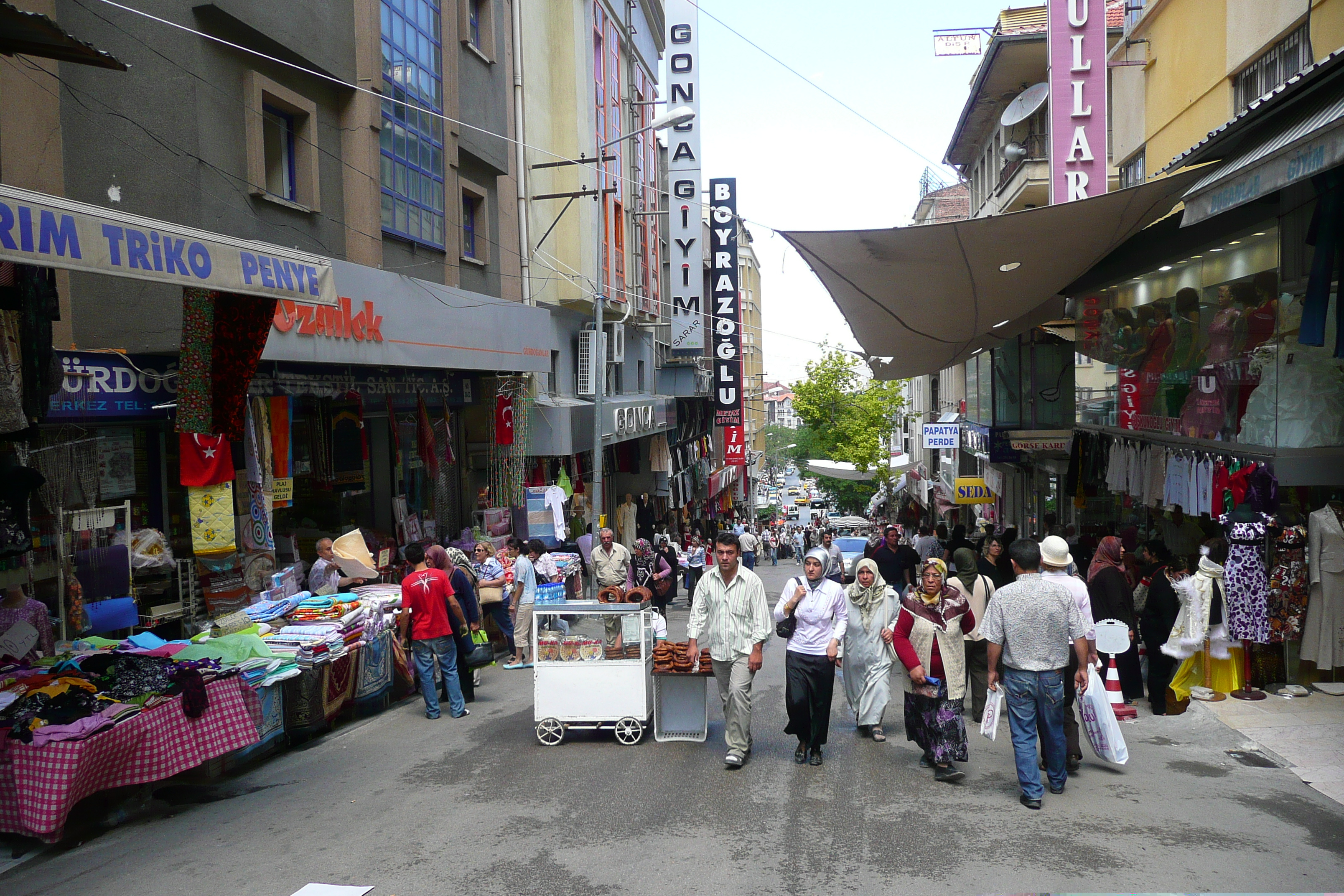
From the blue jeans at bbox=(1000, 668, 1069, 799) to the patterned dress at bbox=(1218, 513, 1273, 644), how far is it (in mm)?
3165

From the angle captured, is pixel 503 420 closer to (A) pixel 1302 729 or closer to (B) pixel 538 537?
(B) pixel 538 537

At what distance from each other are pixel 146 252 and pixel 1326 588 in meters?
9.33

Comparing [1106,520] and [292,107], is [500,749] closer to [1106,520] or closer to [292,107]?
[292,107]

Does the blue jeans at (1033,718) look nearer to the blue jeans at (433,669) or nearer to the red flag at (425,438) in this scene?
the blue jeans at (433,669)

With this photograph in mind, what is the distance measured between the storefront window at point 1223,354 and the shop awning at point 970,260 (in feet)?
2.70

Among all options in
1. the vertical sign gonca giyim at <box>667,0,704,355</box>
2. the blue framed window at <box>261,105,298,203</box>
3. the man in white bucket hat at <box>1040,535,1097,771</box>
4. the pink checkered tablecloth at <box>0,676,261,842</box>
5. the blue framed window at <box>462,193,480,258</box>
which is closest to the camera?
the pink checkered tablecloth at <box>0,676,261,842</box>

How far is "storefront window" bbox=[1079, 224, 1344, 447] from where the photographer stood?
8.87m

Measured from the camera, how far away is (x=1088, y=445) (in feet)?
50.2

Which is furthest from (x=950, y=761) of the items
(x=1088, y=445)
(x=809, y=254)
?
(x=1088, y=445)

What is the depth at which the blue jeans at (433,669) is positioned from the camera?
9.65 metres

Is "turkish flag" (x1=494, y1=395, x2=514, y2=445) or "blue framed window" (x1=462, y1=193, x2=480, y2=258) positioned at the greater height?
"blue framed window" (x1=462, y1=193, x2=480, y2=258)

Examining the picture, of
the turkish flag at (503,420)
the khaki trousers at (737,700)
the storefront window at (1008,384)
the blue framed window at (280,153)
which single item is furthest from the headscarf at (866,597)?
the storefront window at (1008,384)

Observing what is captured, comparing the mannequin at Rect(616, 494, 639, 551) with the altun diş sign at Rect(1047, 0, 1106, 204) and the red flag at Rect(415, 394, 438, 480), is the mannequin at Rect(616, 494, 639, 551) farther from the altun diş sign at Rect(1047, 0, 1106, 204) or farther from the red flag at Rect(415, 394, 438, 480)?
the altun diş sign at Rect(1047, 0, 1106, 204)

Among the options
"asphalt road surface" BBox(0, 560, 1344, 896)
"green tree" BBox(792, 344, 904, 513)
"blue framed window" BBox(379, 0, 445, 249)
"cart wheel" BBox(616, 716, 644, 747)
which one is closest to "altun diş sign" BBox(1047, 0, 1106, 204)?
"blue framed window" BBox(379, 0, 445, 249)
